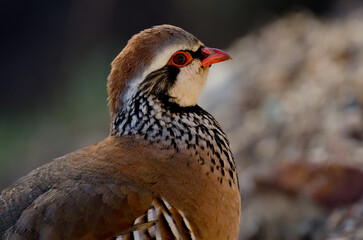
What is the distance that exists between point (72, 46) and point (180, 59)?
11383mm

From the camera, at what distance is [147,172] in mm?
3316

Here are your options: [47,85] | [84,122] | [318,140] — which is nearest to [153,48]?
[318,140]

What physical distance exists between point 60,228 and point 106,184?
0.36 metres

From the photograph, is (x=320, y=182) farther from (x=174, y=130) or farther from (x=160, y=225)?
(x=160, y=225)

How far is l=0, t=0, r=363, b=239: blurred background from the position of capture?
4805 mm

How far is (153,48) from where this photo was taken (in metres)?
3.57

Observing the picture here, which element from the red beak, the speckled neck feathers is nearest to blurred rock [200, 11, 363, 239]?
the speckled neck feathers

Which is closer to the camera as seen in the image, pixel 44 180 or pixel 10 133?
pixel 44 180

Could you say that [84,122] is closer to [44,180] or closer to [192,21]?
[192,21]

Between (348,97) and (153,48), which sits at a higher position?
(153,48)

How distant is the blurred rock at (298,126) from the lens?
15.4 feet

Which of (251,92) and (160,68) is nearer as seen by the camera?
(160,68)

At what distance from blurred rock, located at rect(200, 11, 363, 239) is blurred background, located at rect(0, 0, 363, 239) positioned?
1 centimetres

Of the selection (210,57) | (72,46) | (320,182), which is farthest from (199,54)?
(72,46)
